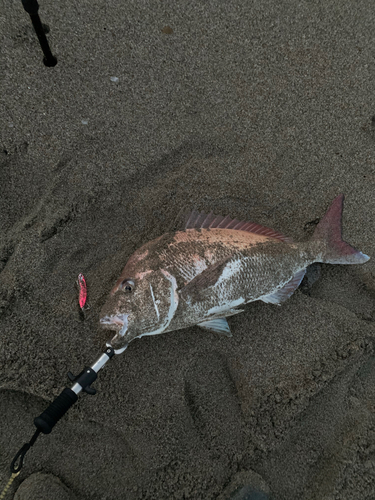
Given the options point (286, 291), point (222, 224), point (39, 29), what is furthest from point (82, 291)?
point (39, 29)

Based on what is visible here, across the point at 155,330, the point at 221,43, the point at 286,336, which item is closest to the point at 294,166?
the point at 221,43

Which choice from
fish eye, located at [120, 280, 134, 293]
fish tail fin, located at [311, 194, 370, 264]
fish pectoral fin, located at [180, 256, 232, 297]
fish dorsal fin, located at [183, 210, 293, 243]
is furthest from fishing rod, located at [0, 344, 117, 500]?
fish tail fin, located at [311, 194, 370, 264]

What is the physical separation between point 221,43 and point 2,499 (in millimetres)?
4191

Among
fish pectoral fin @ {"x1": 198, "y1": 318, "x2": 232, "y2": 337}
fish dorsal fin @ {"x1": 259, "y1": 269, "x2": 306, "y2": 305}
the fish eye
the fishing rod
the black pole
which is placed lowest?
fish dorsal fin @ {"x1": 259, "y1": 269, "x2": 306, "y2": 305}

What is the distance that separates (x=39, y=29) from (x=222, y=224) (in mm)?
2096

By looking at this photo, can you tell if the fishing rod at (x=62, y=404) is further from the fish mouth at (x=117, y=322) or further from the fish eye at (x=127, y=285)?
the fish eye at (x=127, y=285)

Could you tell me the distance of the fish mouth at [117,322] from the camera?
2088mm

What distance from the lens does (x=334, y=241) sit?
265cm

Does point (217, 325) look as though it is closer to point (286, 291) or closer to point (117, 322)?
point (286, 291)

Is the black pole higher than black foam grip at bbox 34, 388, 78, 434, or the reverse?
the black pole

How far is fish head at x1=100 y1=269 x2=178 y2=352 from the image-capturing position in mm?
2096

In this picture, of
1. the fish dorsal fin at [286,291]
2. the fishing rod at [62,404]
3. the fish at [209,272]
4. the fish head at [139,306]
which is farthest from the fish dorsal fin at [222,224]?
the fishing rod at [62,404]

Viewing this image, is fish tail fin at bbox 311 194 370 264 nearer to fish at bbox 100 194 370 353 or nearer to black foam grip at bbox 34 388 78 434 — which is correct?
fish at bbox 100 194 370 353

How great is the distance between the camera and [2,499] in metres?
2.26
